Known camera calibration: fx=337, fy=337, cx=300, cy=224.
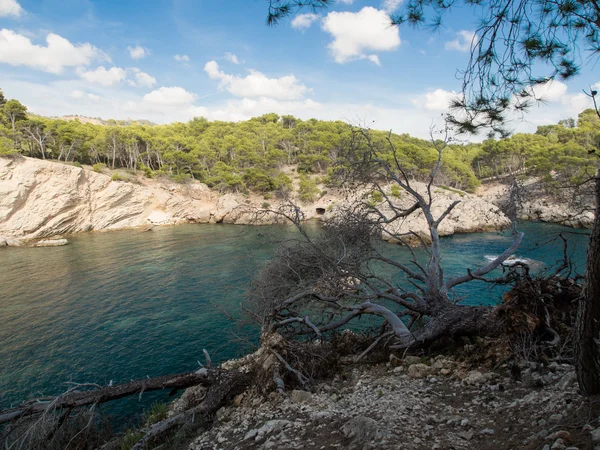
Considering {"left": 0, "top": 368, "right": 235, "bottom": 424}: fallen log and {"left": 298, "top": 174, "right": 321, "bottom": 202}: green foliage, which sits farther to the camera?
{"left": 298, "top": 174, "right": 321, "bottom": 202}: green foliage

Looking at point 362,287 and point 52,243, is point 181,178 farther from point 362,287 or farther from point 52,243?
point 362,287

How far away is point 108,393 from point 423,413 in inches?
217

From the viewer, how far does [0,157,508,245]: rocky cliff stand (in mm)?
29312

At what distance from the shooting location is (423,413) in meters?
4.44

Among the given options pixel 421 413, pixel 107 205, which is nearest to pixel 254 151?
pixel 107 205

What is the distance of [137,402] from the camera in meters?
8.41

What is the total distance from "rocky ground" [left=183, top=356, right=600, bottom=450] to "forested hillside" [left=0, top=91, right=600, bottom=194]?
27325 mm

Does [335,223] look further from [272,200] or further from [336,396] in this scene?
[272,200]

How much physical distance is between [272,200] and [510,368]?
135 feet

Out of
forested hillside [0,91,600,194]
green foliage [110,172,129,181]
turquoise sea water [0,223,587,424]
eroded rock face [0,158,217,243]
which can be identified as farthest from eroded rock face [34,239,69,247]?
green foliage [110,172,129,181]

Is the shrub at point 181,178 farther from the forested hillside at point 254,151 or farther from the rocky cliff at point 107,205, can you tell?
the rocky cliff at point 107,205

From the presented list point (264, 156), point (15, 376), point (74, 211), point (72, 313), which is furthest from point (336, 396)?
point (264, 156)

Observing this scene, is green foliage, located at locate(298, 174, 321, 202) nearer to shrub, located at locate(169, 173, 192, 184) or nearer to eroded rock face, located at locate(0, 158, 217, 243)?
eroded rock face, located at locate(0, 158, 217, 243)

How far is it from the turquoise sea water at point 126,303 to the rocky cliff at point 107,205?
373 centimetres
